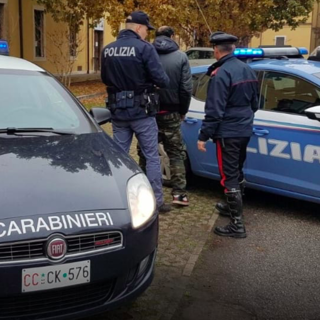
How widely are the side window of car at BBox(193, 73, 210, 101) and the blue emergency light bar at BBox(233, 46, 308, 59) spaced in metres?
0.54

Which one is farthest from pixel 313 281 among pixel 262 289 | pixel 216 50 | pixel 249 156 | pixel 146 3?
pixel 146 3

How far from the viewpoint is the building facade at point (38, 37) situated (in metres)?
19.4

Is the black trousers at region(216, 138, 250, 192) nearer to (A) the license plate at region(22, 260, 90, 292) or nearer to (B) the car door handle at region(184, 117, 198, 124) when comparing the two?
(B) the car door handle at region(184, 117, 198, 124)

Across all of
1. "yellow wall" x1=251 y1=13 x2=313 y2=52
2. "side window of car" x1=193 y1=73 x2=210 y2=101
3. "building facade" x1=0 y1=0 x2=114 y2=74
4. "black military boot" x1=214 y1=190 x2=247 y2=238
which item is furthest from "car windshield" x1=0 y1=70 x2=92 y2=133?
"yellow wall" x1=251 y1=13 x2=313 y2=52

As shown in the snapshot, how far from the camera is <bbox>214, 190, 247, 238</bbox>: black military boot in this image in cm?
480

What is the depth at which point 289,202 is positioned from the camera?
5.88 meters

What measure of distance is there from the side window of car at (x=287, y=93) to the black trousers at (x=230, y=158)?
0.72 meters

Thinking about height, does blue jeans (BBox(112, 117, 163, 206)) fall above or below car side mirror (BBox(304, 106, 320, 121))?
below

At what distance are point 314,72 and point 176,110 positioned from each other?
4.67 feet

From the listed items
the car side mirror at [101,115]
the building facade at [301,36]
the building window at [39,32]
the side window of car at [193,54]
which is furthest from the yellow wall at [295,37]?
the car side mirror at [101,115]

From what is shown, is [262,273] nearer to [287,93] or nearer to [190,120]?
[287,93]

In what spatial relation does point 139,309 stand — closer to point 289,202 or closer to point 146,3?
point 289,202

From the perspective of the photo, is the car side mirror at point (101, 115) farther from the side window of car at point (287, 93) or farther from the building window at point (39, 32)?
the building window at point (39, 32)

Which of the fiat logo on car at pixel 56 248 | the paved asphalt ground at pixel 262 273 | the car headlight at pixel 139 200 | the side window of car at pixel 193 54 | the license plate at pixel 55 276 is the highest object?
the side window of car at pixel 193 54
